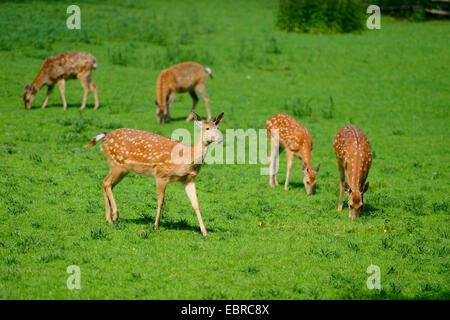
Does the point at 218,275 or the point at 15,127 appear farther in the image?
the point at 15,127

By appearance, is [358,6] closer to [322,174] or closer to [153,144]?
[322,174]

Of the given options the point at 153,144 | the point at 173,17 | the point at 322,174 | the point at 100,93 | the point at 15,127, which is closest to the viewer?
the point at 153,144

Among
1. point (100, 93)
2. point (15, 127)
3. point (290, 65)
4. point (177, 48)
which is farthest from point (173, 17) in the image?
point (15, 127)

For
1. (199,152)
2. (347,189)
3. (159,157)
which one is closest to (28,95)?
(159,157)

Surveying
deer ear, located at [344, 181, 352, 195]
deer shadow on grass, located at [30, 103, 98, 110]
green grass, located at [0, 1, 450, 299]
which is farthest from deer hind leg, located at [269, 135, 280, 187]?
deer shadow on grass, located at [30, 103, 98, 110]

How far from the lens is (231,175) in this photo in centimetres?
1319

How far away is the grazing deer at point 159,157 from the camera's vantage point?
353 inches

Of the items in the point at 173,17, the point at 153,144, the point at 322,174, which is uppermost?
the point at 173,17

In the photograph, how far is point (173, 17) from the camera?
29172mm

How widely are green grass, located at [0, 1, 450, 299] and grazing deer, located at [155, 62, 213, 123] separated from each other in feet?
2.01

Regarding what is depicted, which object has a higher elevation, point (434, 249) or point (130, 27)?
point (130, 27)

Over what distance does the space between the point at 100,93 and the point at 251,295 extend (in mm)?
13175

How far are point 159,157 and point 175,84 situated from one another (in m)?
8.47

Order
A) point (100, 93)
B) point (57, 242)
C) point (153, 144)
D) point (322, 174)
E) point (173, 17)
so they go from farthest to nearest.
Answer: point (173, 17) → point (100, 93) → point (322, 174) → point (153, 144) → point (57, 242)
